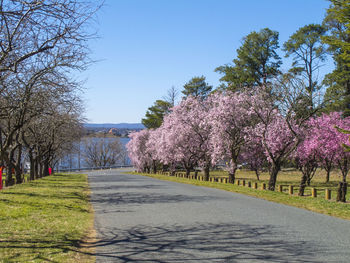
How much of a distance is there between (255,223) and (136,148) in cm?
4715

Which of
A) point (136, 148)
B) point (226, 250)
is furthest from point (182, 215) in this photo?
point (136, 148)

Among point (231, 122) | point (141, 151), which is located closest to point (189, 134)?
point (231, 122)

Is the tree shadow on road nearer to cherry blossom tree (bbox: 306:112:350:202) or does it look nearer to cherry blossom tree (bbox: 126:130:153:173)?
cherry blossom tree (bbox: 306:112:350:202)

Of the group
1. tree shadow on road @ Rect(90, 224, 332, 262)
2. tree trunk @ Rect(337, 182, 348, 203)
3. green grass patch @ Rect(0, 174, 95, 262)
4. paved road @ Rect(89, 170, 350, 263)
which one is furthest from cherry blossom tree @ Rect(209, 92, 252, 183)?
tree shadow on road @ Rect(90, 224, 332, 262)

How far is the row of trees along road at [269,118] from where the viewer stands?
71.4 ft

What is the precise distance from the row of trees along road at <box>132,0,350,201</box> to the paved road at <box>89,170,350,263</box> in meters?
6.14

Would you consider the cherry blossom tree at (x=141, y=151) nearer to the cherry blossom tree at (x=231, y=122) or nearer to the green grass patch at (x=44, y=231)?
Answer: the cherry blossom tree at (x=231, y=122)

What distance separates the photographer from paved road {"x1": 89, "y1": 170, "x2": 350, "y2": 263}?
238 inches

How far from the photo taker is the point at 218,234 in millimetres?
7719

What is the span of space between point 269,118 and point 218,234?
17.1 metres

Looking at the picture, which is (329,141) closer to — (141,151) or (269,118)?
(269,118)

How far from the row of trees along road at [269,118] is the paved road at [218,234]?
6140 mm

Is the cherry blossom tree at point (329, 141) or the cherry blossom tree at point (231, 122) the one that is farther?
the cherry blossom tree at point (231, 122)

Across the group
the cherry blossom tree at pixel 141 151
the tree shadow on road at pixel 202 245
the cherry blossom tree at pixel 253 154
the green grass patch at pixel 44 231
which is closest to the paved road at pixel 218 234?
the tree shadow on road at pixel 202 245
